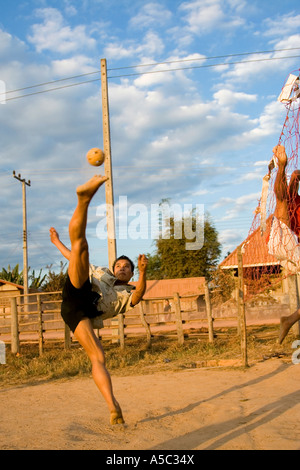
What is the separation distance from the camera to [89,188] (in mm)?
3279

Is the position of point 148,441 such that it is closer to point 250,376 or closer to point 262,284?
point 250,376

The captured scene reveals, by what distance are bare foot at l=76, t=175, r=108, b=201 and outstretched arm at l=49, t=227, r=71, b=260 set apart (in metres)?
0.85

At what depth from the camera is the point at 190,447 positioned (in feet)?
10.6

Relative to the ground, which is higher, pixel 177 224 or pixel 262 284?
pixel 177 224

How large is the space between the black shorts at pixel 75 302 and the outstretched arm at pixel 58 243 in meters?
0.34

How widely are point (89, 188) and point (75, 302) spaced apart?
3.57 feet

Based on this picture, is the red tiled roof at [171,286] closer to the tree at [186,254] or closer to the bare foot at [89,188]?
the tree at [186,254]

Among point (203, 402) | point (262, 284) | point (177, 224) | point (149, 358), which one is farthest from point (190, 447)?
point (177, 224)

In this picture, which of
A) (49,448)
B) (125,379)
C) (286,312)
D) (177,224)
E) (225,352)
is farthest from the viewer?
(177,224)

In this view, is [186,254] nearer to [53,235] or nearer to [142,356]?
[142,356]

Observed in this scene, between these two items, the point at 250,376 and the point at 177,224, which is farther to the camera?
the point at 177,224

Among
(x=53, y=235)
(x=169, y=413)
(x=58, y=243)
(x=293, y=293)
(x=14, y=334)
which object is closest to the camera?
(x=58, y=243)

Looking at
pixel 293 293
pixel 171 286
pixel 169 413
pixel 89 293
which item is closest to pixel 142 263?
pixel 89 293

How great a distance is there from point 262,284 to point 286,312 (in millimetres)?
3594
